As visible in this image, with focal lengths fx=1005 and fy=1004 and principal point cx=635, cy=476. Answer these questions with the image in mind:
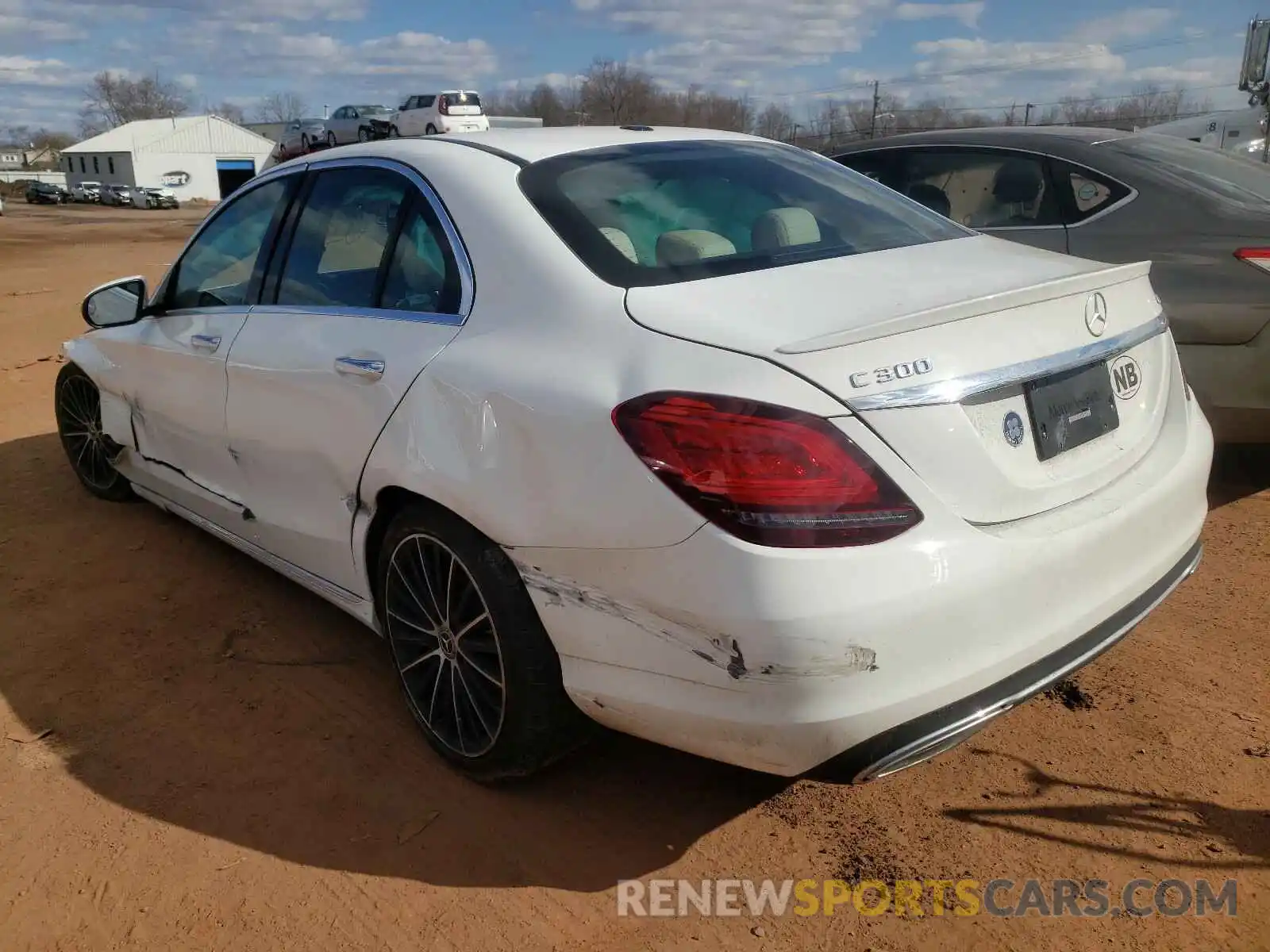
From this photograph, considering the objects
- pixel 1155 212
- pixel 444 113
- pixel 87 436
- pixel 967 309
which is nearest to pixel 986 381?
pixel 967 309

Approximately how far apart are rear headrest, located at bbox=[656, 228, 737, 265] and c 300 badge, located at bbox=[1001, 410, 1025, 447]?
828 millimetres

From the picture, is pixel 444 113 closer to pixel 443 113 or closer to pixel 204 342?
pixel 443 113

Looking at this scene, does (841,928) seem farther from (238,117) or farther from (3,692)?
(238,117)

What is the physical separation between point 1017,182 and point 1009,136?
0.33 metres

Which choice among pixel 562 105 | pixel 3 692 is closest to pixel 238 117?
pixel 562 105

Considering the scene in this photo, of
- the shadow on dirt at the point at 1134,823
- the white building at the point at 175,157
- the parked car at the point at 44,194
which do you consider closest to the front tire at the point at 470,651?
the shadow on dirt at the point at 1134,823

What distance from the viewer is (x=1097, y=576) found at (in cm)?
227

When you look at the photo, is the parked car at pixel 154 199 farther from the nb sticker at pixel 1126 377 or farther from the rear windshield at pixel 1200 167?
the nb sticker at pixel 1126 377

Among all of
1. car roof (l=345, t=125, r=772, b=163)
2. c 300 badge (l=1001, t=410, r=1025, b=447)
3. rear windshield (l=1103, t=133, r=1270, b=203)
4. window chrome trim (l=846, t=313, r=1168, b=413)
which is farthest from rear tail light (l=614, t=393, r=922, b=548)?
rear windshield (l=1103, t=133, r=1270, b=203)

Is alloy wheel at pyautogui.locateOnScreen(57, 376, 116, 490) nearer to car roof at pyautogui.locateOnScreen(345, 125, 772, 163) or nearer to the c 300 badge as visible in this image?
car roof at pyautogui.locateOnScreen(345, 125, 772, 163)

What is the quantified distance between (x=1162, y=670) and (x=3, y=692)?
12.6ft

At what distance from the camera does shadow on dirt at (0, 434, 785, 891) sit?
256cm

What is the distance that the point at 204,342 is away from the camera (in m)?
3.74

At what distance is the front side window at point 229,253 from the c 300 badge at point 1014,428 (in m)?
2.65
